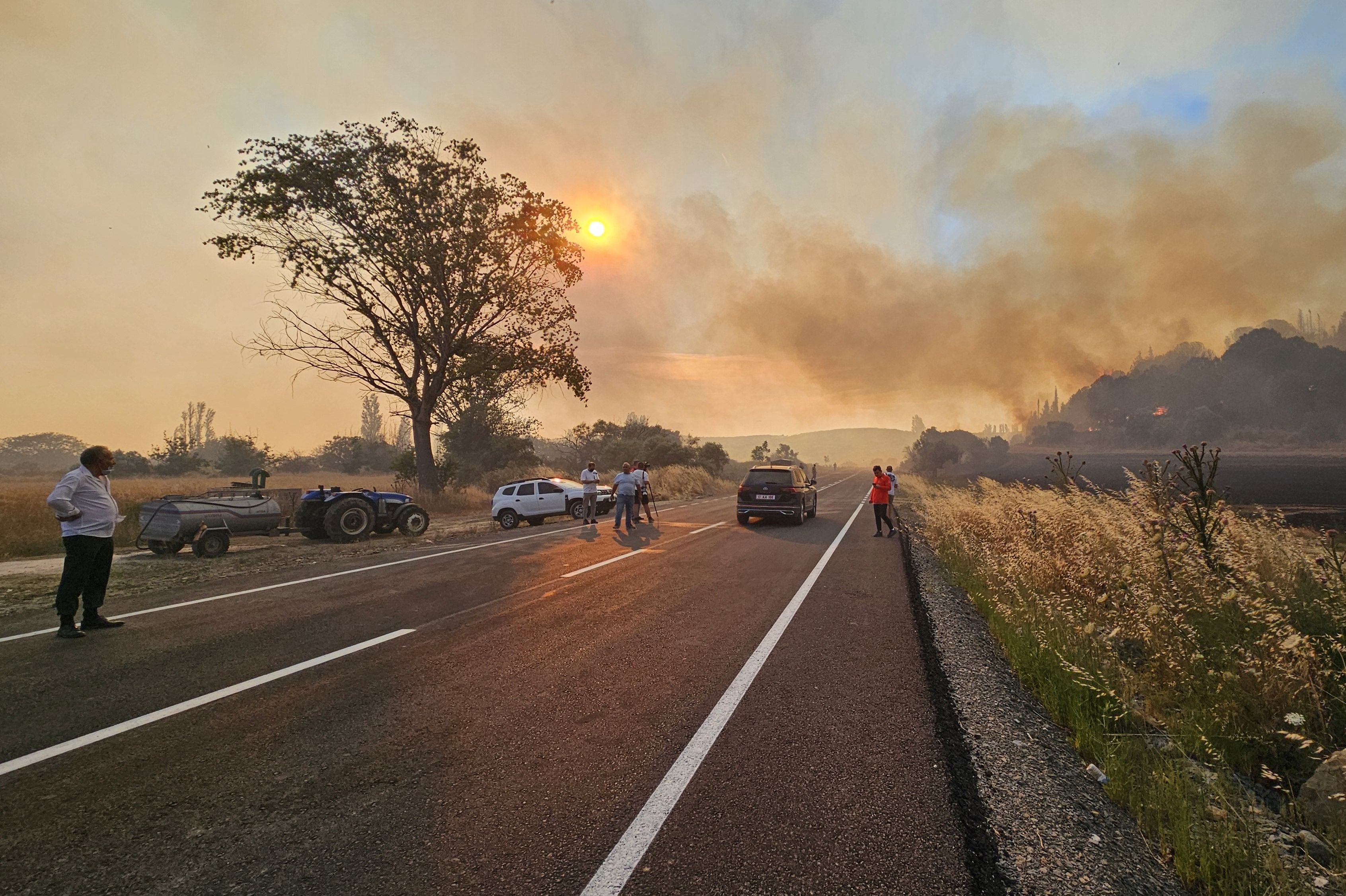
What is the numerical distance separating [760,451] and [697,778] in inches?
3429

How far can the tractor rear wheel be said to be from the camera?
1319 cm

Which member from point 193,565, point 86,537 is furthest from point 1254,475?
point 86,537

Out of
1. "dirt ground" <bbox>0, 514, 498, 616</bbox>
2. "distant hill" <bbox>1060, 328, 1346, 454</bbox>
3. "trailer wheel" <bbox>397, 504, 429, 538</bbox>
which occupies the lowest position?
"dirt ground" <bbox>0, 514, 498, 616</bbox>

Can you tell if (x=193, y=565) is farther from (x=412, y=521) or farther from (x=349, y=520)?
(x=412, y=521)

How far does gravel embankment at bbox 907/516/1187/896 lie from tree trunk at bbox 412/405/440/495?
21.7 meters

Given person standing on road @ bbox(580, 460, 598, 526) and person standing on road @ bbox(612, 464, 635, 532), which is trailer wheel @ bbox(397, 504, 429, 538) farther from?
person standing on road @ bbox(612, 464, 635, 532)

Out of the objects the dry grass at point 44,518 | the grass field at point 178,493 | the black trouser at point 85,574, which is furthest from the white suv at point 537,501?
the black trouser at point 85,574

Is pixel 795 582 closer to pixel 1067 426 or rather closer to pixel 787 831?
pixel 787 831

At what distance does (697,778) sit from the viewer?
9.93 ft

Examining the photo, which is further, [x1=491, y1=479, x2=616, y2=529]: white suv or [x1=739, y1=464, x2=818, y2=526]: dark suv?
[x1=491, y1=479, x2=616, y2=529]: white suv

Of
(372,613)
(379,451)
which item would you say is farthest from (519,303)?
(379,451)

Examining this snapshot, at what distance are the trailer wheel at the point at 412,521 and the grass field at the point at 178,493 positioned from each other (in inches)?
214

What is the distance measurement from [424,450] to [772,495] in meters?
14.6

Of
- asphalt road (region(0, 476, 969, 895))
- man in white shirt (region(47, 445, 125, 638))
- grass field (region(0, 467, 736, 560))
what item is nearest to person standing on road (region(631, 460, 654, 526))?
grass field (region(0, 467, 736, 560))
